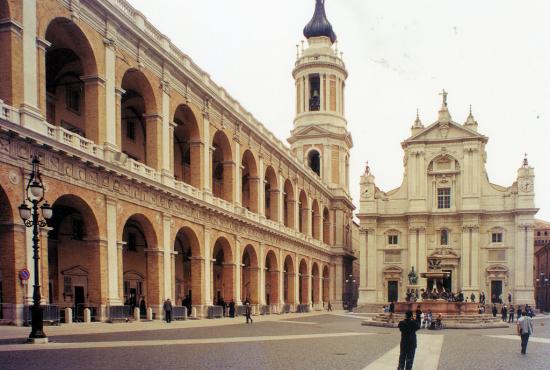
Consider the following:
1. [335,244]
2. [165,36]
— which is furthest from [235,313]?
[335,244]

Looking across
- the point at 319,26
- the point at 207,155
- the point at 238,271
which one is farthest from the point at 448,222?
the point at 207,155

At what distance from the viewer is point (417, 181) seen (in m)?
70.6

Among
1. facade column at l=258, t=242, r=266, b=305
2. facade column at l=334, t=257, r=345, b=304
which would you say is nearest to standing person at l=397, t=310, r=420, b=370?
facade column at l=258, t=242, r=266, b=305

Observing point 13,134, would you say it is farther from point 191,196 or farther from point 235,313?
point 235,313

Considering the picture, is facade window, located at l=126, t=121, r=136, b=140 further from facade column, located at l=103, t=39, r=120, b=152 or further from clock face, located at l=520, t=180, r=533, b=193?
clock face, located at l=520, t=180, r=533, b=193

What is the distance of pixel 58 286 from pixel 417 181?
49366mm

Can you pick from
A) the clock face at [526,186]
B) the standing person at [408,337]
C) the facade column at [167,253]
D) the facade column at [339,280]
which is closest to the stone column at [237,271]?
the facade column at [167,253]

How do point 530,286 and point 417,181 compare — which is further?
point 417,181

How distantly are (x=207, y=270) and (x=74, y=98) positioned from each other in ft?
42.3

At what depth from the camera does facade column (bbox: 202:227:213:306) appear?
119 feet

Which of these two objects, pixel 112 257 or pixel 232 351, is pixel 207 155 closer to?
pixel 112 257

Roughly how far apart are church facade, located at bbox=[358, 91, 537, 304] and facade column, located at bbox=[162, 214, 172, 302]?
40.3m

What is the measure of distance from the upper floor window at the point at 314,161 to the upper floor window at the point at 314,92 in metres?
5.73

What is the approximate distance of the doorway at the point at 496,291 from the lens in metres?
65.4
